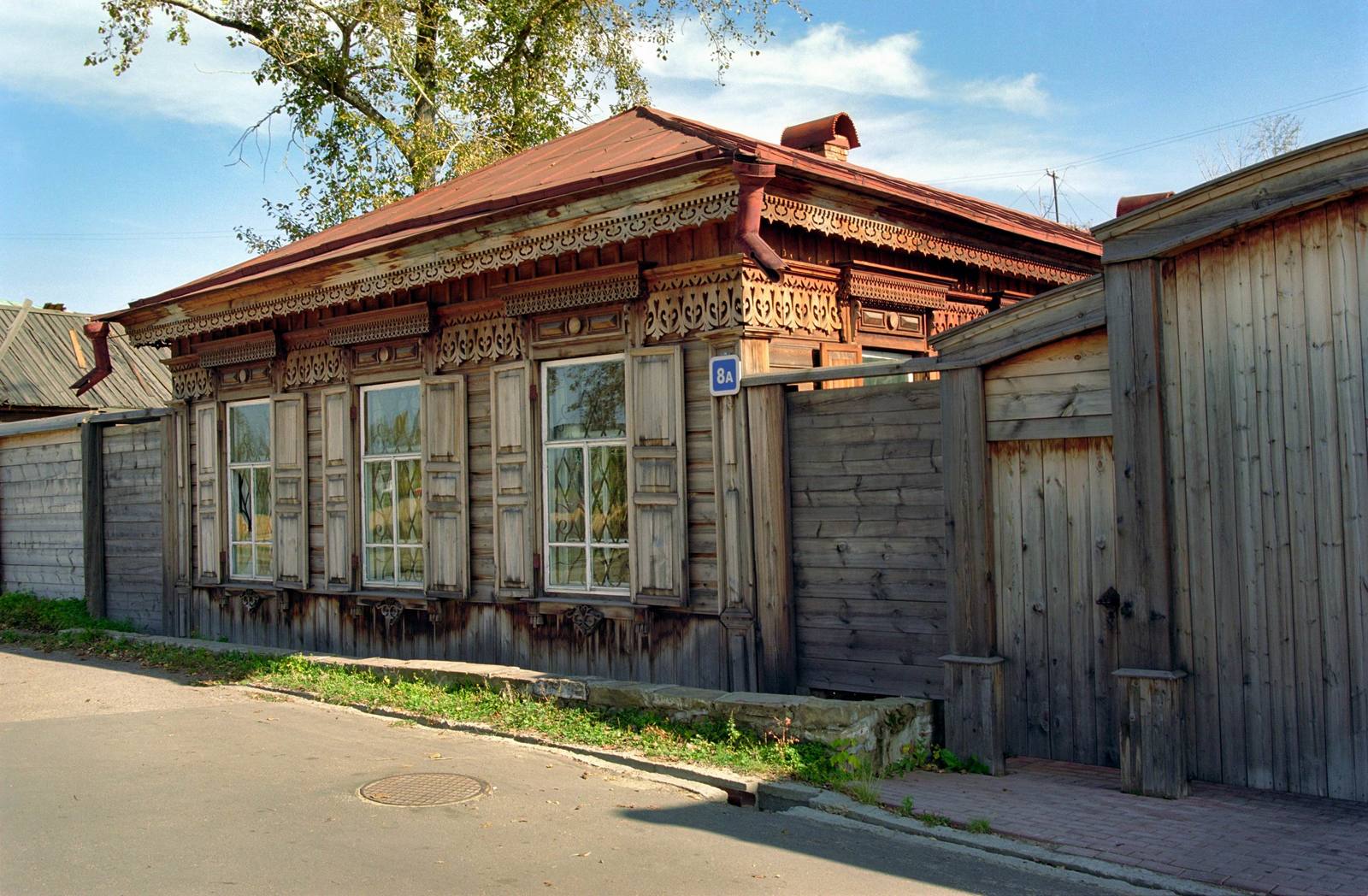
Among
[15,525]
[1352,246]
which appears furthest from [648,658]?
[15,525]

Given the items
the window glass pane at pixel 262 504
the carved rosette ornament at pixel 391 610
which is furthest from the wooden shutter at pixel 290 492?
the carved rosette ornament at pixel 391 610

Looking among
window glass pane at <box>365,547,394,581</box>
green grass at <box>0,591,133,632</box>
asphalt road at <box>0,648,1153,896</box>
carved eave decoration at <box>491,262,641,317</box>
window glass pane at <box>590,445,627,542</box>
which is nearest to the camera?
asphalt road at <box>0,648,1153,896</box>

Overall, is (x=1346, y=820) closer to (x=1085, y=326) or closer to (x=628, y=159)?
(x=1085, y=326)

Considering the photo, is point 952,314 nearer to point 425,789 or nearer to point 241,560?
point 425,789

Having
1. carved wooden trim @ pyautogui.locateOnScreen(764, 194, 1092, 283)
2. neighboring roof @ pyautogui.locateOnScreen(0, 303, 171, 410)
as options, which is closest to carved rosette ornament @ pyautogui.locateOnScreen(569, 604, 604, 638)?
carved wooden trim @ pyautogui.locateOnScreen(764, 194, 1092, 283)

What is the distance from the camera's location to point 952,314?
9.76 metres

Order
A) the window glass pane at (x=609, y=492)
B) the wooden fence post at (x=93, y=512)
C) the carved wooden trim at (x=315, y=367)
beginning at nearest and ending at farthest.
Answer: the window glass pane at (x=609, y=492), the carved wooden trim at (x=315, y=367), the wooden fence post at (x=93, y=512)

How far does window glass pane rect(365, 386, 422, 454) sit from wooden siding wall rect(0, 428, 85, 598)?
18.2 ft

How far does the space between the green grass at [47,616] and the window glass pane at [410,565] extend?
4.51 meters

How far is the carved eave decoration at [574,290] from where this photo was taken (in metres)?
8.39

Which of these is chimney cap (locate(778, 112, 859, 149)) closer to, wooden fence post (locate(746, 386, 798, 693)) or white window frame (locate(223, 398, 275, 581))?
wooden fence post (locate(746, 386, 798, 693))

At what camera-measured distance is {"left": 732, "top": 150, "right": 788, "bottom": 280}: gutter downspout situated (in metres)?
7.06

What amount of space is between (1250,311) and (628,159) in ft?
15.0

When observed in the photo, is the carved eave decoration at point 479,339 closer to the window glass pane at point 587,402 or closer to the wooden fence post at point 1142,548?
the window glass pane at point 587,402
